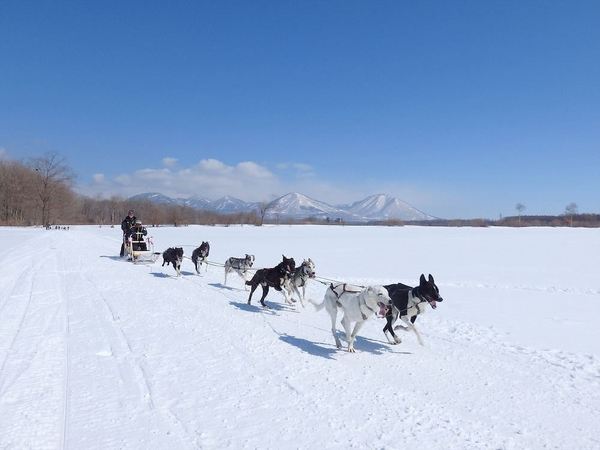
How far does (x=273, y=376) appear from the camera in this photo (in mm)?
5293

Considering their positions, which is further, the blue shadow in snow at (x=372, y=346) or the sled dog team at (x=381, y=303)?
the blue shadow in snow at (x=372, y=346)

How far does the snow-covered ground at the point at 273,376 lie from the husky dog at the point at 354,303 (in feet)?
1.45

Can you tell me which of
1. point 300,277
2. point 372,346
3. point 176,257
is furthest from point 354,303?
point 176,257

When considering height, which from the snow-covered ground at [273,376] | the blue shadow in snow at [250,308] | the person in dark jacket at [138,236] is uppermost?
the person in dark jacket at [138,236]

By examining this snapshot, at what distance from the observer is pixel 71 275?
12.9 meters

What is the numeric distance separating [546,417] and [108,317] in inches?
295

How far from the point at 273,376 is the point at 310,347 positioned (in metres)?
Answer: 1.40

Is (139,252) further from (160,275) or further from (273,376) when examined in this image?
(273,376)

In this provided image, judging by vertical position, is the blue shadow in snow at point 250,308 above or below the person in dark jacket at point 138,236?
below

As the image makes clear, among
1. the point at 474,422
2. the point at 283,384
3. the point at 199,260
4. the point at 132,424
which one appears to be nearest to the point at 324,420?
the point at 283,384

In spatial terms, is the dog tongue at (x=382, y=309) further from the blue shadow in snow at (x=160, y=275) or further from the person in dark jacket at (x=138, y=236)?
the person in dark jacket at (x=138, y=236)

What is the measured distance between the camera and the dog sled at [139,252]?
1675 cm

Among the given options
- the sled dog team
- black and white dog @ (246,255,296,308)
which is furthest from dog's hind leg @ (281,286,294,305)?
the sled dog team

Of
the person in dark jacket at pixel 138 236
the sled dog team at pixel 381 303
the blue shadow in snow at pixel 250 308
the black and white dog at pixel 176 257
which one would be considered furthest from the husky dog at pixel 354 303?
the person in dark jacket at pixel 138 236
